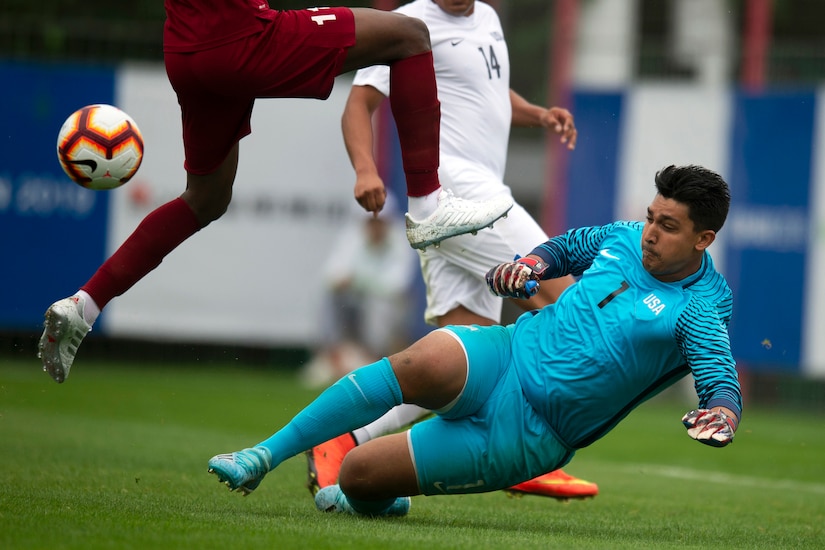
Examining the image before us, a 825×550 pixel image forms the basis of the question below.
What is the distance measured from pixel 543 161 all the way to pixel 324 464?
26.3 feet

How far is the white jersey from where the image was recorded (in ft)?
19.9

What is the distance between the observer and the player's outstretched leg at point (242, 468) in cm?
440

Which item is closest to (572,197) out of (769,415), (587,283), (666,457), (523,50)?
(523,50)

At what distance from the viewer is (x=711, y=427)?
4047mm

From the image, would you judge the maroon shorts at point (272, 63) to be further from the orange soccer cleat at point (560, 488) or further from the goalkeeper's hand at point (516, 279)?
the orange soccer cleat at point (560, 488)

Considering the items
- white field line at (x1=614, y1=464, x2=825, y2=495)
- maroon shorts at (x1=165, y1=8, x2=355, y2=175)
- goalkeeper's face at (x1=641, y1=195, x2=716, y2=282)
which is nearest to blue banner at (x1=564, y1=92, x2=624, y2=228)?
white field line at (x1=614, y1=464, x2=825, y2=495)

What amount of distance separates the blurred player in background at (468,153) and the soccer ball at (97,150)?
1.04 meters

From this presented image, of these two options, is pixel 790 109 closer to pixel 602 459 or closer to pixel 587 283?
pixel 602 459

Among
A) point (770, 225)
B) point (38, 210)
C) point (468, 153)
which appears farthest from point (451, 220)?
point (38, 210)

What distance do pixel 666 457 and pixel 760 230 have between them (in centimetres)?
393

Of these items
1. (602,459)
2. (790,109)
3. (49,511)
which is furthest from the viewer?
(790,109)

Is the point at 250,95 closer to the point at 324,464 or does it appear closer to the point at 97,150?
the point at 97,150

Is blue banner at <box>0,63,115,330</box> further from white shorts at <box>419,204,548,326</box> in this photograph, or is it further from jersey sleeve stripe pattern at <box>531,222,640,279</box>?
jersey sleeve stripe pattern at <box>531,222,640,279</box>

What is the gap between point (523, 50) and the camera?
12.5 m
